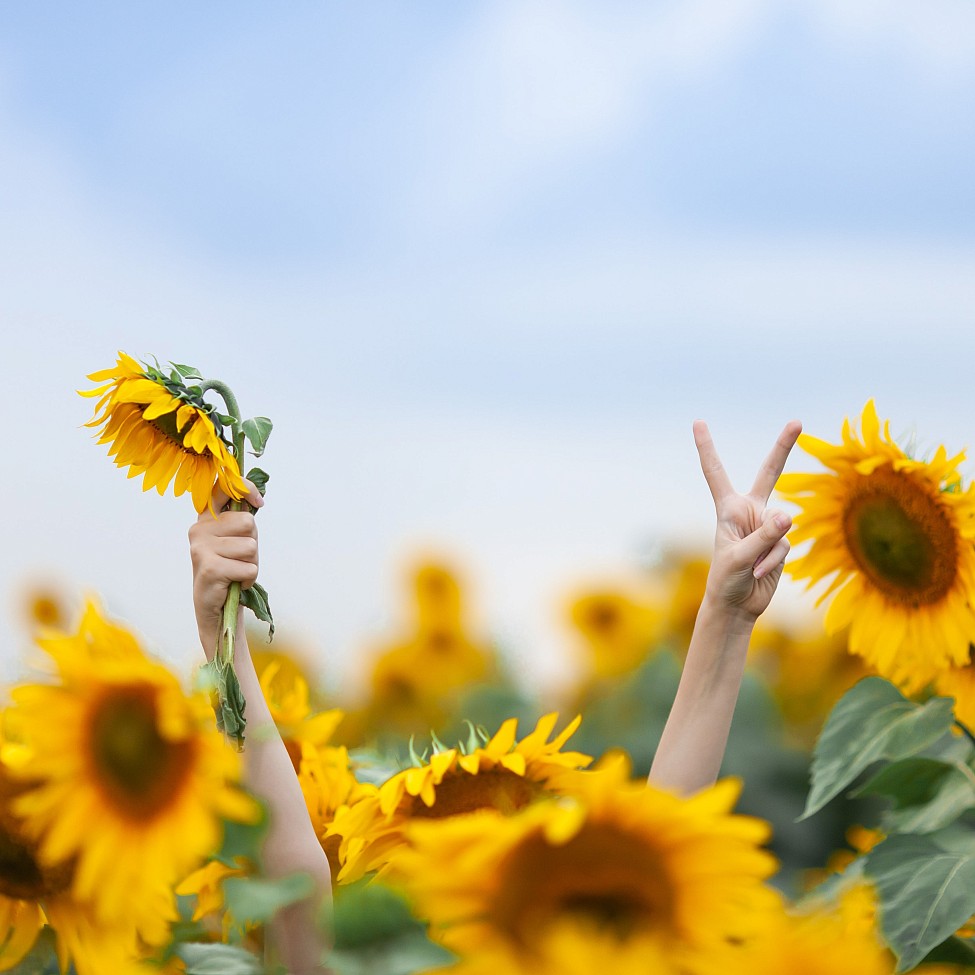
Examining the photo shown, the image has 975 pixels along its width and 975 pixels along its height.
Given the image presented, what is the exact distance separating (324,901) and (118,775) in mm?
377

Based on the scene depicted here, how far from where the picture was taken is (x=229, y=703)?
45.6 inches

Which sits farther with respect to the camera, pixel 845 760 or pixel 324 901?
pixel 845 760

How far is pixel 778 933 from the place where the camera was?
0.52 m

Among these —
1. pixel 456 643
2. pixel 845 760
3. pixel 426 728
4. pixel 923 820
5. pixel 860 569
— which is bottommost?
pixel 923 820

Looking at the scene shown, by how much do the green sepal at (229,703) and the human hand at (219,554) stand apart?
6cm

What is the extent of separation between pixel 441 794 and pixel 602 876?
63 cm

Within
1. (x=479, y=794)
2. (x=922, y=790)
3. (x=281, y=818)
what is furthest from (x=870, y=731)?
(x=281, y=818)

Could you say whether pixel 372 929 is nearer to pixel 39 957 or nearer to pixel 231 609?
pixel 39 957

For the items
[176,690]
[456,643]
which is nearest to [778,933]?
[176,690]

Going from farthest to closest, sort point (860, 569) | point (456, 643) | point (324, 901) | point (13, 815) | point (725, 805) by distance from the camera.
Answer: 1. point (456, 643)
2. point (860, 569)
3. point (324, 901)
4. point (13, 815)
5. point (725, 805)

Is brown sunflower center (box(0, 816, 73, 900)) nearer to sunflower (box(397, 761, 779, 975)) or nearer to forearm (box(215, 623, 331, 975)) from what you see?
forearm (box(215, 623, 331, 975))

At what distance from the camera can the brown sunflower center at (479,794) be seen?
119cm

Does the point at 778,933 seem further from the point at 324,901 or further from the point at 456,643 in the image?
the point at 456,643

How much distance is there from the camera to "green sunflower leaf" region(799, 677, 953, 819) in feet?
5.12
